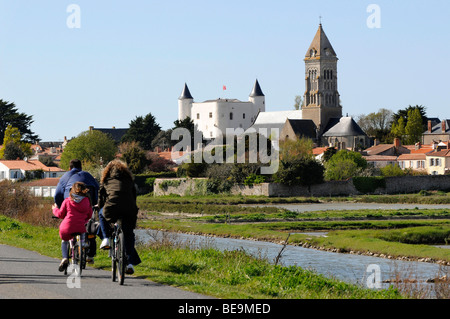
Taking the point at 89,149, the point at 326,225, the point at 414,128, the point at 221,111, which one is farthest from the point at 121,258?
the point at 221,111

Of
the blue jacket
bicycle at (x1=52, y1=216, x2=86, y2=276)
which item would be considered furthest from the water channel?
bicycle at (x1=52, y1=216, x2=86, y2=276)

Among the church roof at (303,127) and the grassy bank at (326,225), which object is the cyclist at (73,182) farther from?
the church roof at (303,127)

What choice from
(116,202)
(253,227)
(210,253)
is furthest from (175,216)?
(116,202)

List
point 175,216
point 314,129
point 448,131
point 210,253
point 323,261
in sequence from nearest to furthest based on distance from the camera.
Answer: point 210,253 → point 323,261 → point 175,216 → point 448,131 → point 314,129

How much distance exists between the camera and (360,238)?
3731 cm

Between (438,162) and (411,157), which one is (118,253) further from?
(411,157)

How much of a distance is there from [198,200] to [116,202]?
62.1 meters

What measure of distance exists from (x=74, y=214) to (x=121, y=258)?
1551 mm

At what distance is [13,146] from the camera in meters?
116

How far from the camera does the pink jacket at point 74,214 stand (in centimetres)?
1341

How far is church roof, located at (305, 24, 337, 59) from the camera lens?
578 feet

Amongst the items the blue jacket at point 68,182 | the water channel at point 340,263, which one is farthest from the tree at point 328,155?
the blue jacket at point 68,182

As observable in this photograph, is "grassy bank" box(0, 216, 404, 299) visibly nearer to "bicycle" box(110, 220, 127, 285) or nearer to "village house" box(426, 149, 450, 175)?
"bicycle" box(110, 220, 127, 285)
